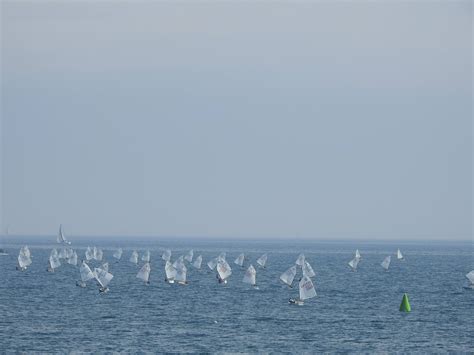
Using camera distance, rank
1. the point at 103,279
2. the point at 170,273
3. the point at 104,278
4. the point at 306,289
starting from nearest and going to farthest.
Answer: the point at 306,289, the point at 104,278, the point at 103,279, the point at 170,273

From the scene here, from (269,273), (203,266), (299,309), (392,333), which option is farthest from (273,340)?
(203,266)

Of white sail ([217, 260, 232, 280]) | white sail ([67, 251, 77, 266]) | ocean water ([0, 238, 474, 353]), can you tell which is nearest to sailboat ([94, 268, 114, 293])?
ocean water ([0, 238, 474, 353])

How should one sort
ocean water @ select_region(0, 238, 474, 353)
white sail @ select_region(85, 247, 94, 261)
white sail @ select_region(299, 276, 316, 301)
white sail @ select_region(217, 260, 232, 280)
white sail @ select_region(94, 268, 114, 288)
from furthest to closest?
1. white sail @ select_region(85, 247, 94, 261)
2. white sail @ select_region(217, 260, 232, 280)
3. white sail @ select_region(94, 268, 114, 288)
4. white sail @ select_region(299, 276, 316, 301)
5. ocean water @ select_region(0, 238, 474, 353)

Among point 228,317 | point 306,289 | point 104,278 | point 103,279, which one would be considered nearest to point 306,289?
point 306,289

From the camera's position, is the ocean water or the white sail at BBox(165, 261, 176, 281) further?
the white sail at BBox(165, 261, 176, 281)

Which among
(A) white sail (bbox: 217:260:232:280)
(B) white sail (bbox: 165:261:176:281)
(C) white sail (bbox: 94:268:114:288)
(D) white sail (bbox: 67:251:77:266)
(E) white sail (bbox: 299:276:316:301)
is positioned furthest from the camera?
(D) white sail (bbox: 67:251:77:266)

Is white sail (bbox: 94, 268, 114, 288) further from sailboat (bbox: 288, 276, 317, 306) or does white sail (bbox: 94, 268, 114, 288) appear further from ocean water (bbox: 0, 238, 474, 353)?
sailboat (bbox: 288, 276, 317, 306)

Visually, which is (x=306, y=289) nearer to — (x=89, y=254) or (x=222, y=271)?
(x=222, y=271)

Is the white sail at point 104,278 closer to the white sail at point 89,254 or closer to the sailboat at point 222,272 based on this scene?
the sailboat at point 222,272

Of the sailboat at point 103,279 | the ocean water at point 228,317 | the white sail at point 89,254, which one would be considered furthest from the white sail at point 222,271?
the white sail at point 89,254

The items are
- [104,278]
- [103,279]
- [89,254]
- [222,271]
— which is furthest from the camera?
[89,254]

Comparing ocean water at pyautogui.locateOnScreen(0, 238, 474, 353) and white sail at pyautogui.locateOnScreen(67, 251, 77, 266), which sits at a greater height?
white sail at pyautogui.locateOnScreen(67, 251, 77, 266)

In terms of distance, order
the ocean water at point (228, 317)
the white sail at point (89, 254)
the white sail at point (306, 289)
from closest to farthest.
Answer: the ocean water at point (228, 317), the white sail at point (306, 289), the white sail at point (89, 254)

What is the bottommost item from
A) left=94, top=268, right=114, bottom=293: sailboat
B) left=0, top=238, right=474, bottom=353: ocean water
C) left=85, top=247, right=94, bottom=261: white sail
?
left=0, top=238, right=474, bottom=353: ocean water
